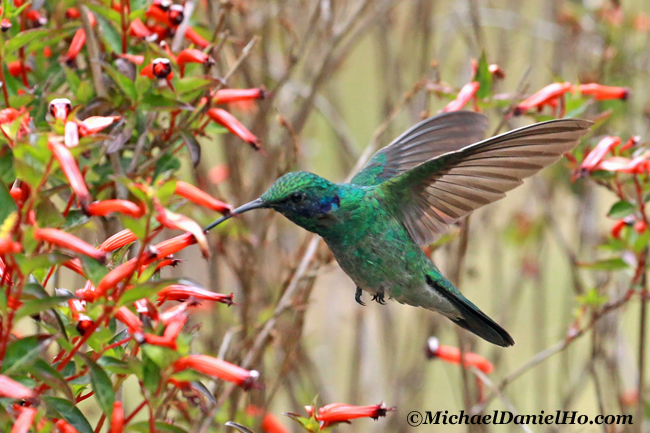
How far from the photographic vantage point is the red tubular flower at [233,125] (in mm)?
1708

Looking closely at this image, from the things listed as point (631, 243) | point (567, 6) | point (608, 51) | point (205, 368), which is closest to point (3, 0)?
point (205, 368)

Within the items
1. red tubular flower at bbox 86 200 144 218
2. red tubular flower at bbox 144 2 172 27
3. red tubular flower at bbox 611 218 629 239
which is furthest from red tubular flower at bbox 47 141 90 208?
red tubular flower at bbox 611 218 629 239

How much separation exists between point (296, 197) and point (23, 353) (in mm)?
729

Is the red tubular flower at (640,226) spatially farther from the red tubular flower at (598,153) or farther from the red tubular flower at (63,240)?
the red tubular flower at (63,240)

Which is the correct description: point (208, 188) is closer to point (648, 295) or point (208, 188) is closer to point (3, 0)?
point (3, 0)

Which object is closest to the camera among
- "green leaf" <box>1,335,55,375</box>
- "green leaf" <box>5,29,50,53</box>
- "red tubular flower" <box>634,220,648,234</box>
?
"green leaf" <box>1,335,55,375</box>

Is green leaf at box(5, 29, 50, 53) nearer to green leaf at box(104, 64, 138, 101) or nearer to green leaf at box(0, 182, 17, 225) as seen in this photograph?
green leaf at box(104, 64, 138, 101)

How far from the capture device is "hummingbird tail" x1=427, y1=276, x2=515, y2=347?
6.57ft

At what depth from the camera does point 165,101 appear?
1.60 metres

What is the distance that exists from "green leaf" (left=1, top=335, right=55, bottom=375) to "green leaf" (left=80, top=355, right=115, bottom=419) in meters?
0.07

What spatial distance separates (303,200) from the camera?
5.39 ft

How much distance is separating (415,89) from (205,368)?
1501mm

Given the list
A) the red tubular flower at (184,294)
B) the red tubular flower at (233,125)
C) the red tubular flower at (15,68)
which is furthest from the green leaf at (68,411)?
the red tubular flower at (15,68)

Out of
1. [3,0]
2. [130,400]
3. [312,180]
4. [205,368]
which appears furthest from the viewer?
[130,400]
